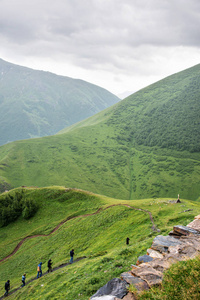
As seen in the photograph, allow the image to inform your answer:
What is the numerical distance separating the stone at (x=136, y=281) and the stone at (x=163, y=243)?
5.14 m

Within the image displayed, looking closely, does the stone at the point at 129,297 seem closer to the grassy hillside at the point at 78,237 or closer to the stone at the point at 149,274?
the stone at the point at 149,274

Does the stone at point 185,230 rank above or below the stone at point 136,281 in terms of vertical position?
below

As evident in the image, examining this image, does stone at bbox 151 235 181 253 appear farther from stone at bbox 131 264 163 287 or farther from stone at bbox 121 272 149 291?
stone at bbox 121 272 149 291

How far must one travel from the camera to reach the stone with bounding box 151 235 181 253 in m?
17.9

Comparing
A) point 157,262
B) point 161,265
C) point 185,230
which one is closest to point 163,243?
point 185,230

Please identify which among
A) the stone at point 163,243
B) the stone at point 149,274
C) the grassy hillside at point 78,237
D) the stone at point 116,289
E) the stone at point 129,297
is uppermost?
the stone at point 149,274

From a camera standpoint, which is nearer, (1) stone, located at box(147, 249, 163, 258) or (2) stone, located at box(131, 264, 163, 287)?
(2) stone, located at box(131, 264, 163, 287)

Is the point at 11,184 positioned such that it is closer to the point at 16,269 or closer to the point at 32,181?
the point at 32,181

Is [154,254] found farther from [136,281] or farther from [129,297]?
[129,297]

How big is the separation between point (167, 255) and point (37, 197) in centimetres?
5921

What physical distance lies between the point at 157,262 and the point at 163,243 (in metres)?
4.46

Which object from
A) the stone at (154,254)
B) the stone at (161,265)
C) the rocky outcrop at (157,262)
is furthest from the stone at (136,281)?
the stone at (154,254)

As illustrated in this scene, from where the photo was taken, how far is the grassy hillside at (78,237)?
21297 mm

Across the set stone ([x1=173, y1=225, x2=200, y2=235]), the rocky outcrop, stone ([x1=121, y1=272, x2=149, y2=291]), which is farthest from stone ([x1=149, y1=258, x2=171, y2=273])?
stone ([x1=173, y1=225, x2=200, y2=235])
